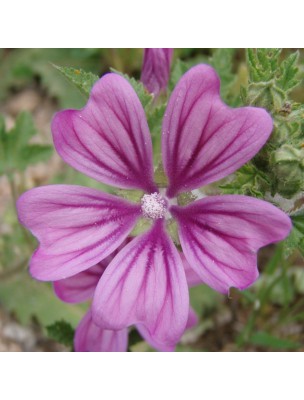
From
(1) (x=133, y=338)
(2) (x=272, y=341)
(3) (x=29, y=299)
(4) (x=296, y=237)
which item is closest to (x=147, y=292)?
(4) (x=296, y=237)

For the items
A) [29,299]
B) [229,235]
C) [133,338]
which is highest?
[229,235]

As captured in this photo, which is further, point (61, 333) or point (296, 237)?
point (61, 333)

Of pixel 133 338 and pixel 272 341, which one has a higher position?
pixel 133 338

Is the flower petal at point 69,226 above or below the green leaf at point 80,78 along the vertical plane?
below

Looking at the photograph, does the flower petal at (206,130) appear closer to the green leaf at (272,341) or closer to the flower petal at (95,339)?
the flower petal at (95,339)

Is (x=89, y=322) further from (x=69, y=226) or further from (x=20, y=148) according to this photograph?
(x=20, y=148)

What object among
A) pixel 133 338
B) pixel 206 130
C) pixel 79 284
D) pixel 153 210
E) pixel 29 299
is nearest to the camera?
pixel 206 130

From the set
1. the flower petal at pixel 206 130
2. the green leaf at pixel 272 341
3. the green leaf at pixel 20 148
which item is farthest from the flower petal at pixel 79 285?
the green leaf at pixel 272 341
